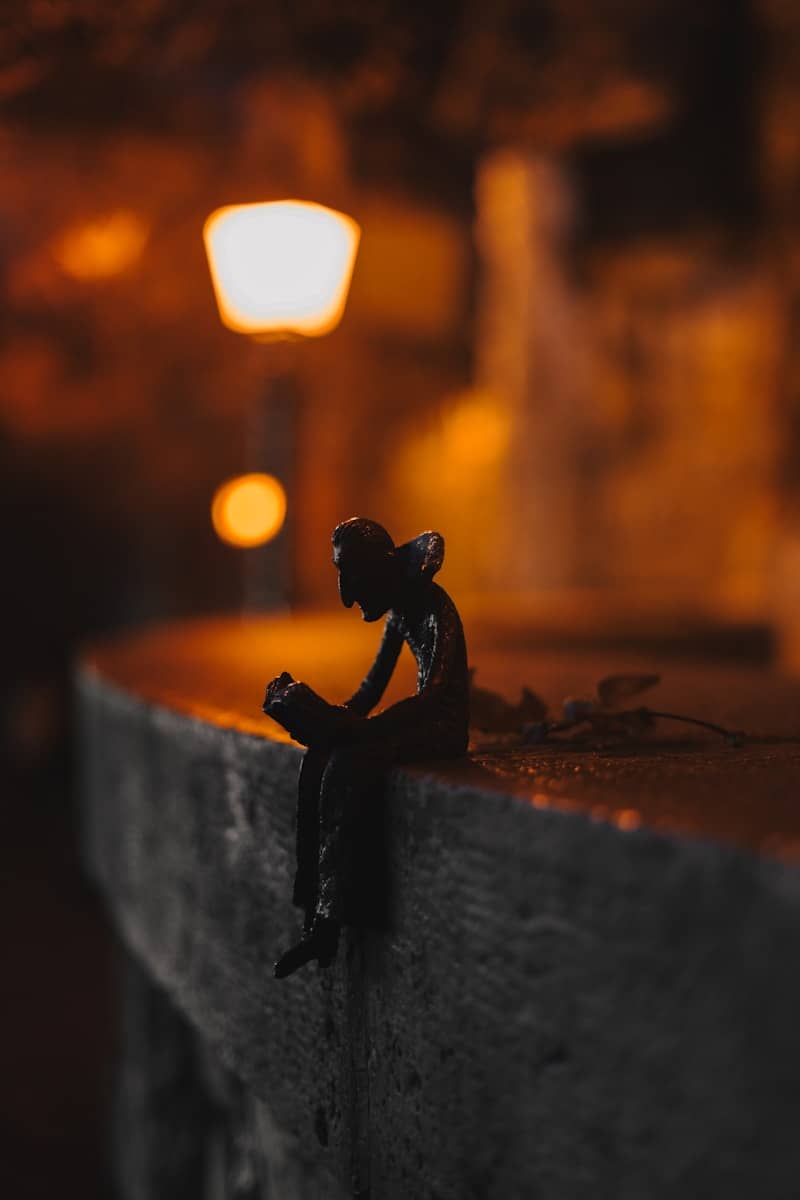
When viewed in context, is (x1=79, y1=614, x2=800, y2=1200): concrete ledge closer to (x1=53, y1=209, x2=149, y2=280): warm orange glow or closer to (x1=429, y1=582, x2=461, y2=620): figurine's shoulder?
(x1=429, y1=582, x2=461, y2=620): figurine's shoulder

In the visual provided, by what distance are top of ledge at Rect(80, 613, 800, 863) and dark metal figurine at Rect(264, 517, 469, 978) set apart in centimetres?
5

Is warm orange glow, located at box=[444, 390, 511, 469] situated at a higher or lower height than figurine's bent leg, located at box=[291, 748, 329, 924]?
higher

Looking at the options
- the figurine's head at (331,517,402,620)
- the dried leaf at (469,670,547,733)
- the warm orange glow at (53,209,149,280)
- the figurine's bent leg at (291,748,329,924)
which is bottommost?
the figurine's bent leg at (291,748,329,924)

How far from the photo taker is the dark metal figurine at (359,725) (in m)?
1.15

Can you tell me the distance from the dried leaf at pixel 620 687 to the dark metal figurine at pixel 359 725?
352 millimetres

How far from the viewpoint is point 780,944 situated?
29.3 inches

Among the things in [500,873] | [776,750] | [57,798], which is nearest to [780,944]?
[500,873]

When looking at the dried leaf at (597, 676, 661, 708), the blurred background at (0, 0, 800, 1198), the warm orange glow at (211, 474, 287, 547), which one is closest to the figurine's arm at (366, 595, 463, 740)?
the dried leaf at (597, 676, 661, 708)

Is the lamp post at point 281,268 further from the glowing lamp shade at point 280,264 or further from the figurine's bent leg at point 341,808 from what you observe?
the figurine's bent leg at point 341,808

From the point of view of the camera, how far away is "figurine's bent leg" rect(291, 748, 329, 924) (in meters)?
1.18

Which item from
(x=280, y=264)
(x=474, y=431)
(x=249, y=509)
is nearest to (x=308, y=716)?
(x=280, y=264)

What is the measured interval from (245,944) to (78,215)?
4451 mm

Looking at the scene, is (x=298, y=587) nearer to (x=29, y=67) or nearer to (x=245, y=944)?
(x=29, y=67)

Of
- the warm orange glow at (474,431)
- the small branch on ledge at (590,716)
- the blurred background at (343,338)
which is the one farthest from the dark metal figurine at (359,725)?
the warm orange glow at (474,431)
